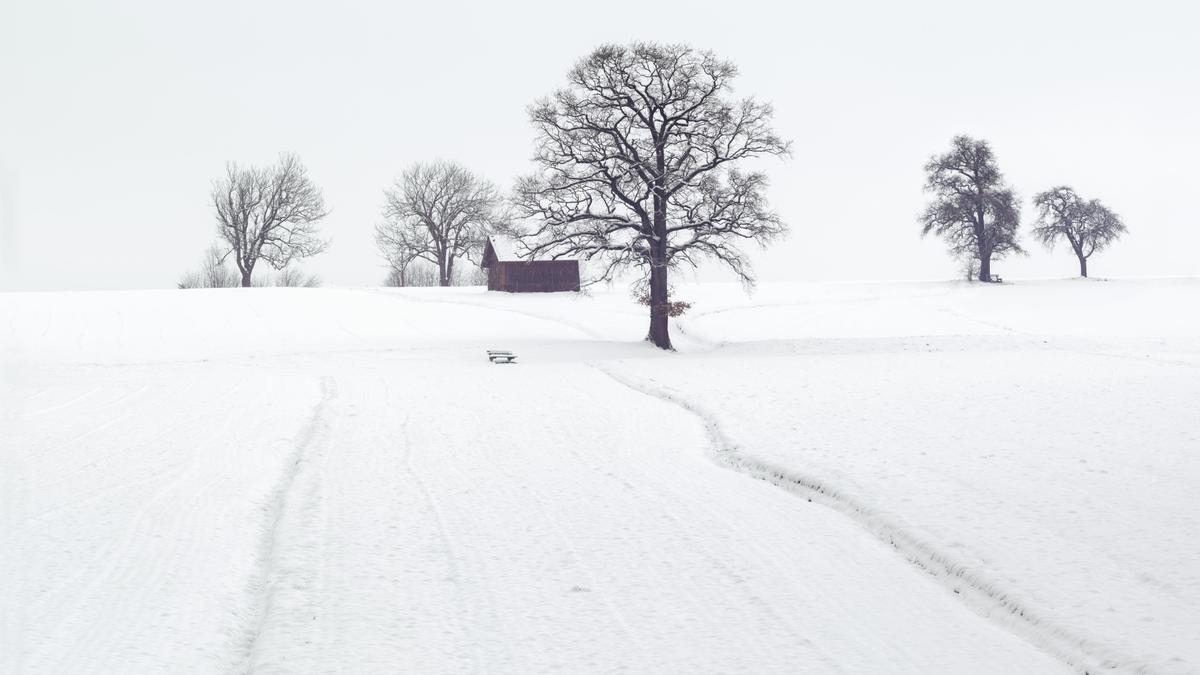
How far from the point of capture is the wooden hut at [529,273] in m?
63.7

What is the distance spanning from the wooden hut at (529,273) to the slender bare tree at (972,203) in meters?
25.7

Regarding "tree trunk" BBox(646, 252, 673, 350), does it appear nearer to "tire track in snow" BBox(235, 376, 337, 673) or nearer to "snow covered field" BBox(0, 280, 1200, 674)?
"snow covered field" BBox(0, 280, 1200, 674)

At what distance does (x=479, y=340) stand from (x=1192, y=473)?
27.3 m

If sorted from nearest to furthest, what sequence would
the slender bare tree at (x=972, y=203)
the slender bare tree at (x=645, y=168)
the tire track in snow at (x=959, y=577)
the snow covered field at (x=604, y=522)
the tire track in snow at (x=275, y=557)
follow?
the tire track in snow at (x=959, y=577)
the snow covered field at (x=604, y=522)
the tire track in snow at (x=275, y=557)
the slender bare tree at (x=645, y=168)
the slender bare tree at (x=972, y=203)

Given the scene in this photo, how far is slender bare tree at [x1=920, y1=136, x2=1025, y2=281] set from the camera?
6253cm

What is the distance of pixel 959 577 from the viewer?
8.14 m

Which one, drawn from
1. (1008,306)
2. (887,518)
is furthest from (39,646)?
(1008,306)

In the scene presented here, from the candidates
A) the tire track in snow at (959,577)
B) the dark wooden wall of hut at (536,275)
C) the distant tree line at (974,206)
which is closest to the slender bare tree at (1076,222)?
the distant tree line at (974,206)

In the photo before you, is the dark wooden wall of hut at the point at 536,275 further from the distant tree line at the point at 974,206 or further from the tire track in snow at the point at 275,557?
the tire track in snow at the point at 275,557

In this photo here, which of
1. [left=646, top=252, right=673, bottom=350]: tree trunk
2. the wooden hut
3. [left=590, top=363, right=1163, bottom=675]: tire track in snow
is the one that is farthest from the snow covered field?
the wooden hut

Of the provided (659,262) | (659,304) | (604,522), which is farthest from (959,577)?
(659,304)

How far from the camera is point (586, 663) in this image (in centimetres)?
619

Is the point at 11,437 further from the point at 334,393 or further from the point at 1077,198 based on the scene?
the point at 1077,198

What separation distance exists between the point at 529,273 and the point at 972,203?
102 ft
